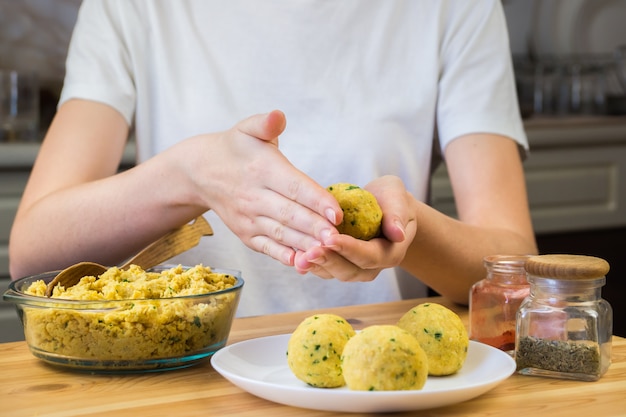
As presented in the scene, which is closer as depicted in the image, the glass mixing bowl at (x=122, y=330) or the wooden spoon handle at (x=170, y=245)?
the glass mixing bowl at (x=122, y=330)

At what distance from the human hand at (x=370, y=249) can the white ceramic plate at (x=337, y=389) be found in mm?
83

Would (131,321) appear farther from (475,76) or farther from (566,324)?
(475,76)

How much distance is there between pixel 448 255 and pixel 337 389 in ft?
1.51

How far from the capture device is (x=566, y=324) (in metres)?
0.78

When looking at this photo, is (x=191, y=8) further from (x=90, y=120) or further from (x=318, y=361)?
(x=318, y=361)

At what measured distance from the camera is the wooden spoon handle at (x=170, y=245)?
3.25 ft

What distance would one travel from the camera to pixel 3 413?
71cm

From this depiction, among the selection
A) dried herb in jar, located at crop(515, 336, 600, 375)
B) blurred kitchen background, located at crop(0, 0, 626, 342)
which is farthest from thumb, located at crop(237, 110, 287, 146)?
blurred kitchen background, located at crop(0, 0, 626, 342)

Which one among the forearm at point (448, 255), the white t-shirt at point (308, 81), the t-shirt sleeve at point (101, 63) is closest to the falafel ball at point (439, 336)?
the forearm at point (448, 255)

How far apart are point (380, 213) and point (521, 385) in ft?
0.69

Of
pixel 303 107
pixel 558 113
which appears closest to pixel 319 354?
pixel 303 107

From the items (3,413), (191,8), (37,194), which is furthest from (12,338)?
(3,413)

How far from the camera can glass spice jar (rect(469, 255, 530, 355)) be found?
869 mm

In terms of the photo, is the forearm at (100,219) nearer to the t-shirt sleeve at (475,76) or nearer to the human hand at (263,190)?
the human hand at (263,190)
